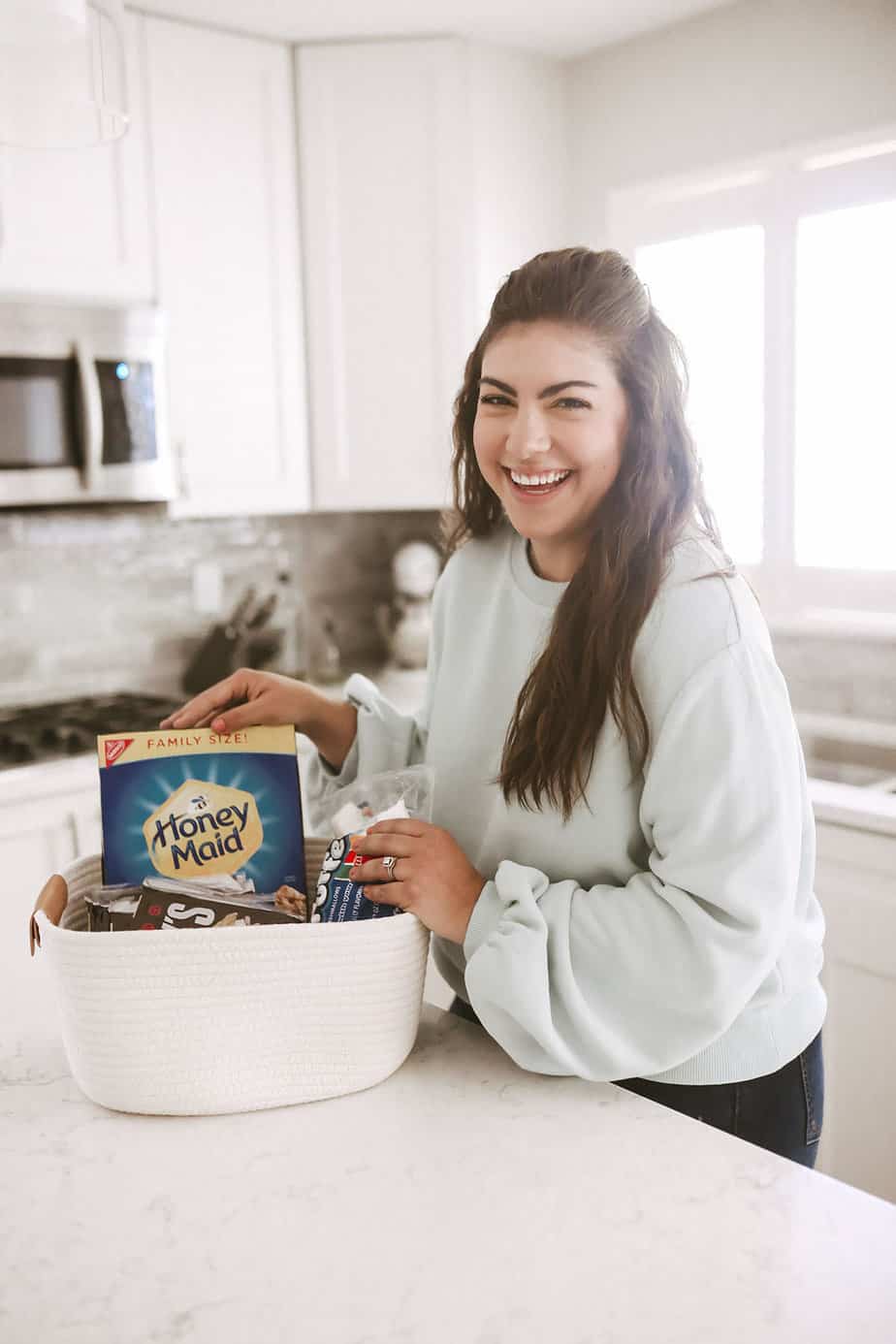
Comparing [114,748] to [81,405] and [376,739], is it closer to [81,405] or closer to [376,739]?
[376,739]

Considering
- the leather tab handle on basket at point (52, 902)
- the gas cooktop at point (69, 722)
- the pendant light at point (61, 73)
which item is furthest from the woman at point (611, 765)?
the gas cooktop at point (69, 722)

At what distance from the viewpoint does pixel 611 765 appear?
38.4 inches

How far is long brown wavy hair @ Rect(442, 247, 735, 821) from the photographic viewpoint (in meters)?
0.97

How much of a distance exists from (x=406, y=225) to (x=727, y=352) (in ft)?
2.75

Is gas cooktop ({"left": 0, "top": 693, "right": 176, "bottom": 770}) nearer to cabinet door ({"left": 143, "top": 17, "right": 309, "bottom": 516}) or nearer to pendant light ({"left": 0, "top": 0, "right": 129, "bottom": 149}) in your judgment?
cabinet door ({"left": 143, "top": 17, "right": 309, "bottom": 516})

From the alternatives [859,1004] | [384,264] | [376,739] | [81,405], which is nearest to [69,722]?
[81,405]

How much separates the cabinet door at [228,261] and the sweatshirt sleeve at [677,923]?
2.08 meters

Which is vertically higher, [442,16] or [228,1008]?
[442,16]

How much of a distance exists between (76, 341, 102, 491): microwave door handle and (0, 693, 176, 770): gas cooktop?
0.51 meters

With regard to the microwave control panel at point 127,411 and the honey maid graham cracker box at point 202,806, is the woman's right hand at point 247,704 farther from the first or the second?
the microwave control panel at point 127,411

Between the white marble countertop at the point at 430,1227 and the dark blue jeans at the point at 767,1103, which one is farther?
the dark blue jeans at the point at 767,1103

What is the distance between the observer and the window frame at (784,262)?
99.0 inches

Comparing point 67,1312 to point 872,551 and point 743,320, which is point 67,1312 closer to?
point 872,551

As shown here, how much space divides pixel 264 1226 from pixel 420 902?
0.26m
